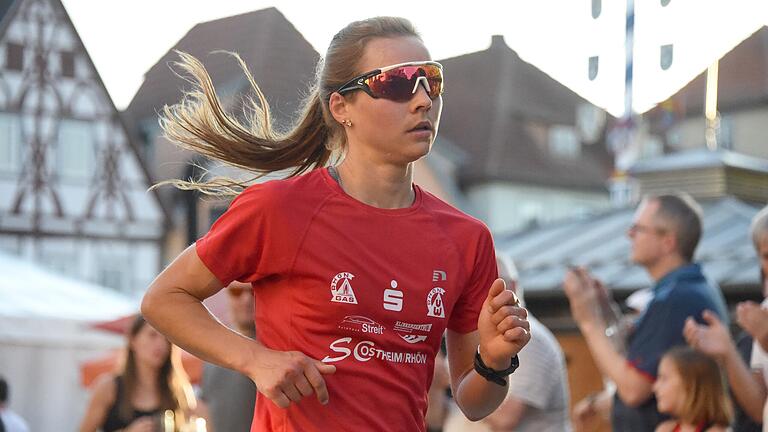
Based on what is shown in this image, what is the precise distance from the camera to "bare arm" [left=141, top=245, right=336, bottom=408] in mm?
3109

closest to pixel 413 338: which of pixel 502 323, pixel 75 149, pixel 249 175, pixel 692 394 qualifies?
pixel 502 323

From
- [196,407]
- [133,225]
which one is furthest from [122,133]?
[196,407]

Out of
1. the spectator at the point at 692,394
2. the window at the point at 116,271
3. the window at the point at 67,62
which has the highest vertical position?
the window at the point at 67,62

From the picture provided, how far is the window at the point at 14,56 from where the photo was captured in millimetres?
34250

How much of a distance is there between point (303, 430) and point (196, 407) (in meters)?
4.16

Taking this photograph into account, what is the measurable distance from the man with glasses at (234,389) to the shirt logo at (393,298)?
3.28 m

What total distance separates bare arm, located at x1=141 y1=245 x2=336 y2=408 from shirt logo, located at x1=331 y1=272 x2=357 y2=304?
8.6 inches

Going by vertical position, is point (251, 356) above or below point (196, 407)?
above

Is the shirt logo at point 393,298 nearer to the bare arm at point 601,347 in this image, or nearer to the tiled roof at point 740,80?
the bare arm at point 601,347

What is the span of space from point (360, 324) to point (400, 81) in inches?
23.0

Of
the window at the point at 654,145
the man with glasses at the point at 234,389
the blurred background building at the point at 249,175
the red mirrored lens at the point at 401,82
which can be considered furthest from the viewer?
the window at the point at 654,145

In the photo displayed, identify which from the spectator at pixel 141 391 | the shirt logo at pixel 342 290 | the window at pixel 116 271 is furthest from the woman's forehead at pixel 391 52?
the window at pixel 116 271

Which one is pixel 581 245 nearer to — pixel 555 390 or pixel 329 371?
pixel 555 390

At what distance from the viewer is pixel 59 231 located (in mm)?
35688
